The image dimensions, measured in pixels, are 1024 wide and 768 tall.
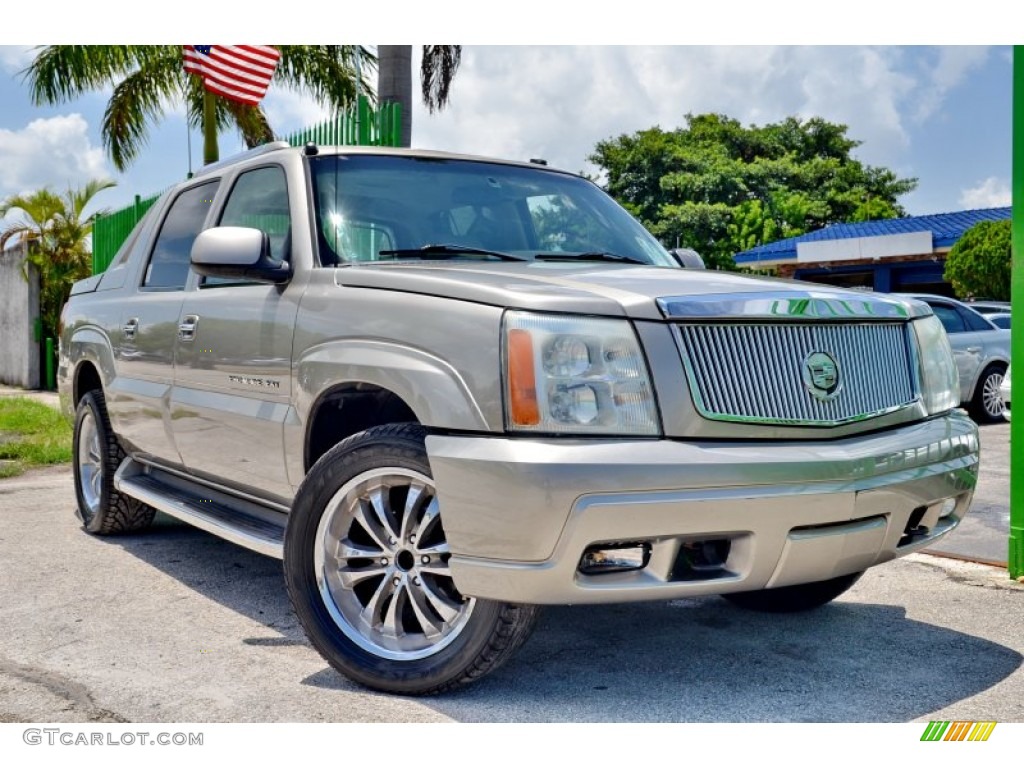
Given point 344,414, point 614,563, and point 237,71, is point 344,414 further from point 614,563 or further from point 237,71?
point 237,71

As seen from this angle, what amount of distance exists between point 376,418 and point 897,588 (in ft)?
8.34

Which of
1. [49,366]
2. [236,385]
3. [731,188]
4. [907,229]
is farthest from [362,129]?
[731,188]

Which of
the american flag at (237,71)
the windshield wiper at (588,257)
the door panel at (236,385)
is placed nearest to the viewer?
the door panel at (236,385)

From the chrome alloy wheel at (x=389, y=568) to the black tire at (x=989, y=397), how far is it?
35.3 feet

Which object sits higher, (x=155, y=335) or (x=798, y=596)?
(x=155, y=335)

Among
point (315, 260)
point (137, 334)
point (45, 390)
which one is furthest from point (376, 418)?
point (45, 390)

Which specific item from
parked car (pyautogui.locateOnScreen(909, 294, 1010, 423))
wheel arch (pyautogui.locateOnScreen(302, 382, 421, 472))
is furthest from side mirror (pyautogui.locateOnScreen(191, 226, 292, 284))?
parked car (pyautogui.locateOnScreen(909, 294, 1010, 423))

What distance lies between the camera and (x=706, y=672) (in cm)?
364

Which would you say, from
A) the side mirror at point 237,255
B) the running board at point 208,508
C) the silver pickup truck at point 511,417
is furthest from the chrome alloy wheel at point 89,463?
the side mirror at point 237,255

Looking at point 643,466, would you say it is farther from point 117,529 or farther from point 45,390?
point 45,390

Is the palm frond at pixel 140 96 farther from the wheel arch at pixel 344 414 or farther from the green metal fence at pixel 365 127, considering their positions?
the wheel arch at pixel 344 414

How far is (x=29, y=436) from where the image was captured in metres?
11.0

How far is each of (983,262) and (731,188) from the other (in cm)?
2042
